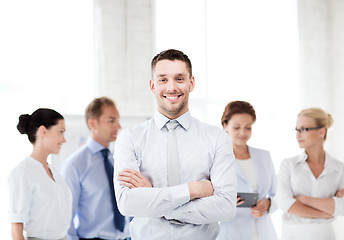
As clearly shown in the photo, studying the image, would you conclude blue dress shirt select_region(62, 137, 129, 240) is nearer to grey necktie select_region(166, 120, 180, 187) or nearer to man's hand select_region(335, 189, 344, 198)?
grey necktie select_region(166, 120, 180, 187)

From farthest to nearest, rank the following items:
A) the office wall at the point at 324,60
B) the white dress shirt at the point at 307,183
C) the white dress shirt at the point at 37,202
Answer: the office wall at the point at 324,60 < the white dress shirt at the point at 307,183 < the white dress shirt at the point at 37,202

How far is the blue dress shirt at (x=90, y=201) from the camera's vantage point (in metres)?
3.38

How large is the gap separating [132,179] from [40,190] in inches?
43.5

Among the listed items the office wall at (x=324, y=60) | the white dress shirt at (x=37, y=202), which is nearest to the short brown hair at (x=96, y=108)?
the white dress shirt at (x=37, y=202)

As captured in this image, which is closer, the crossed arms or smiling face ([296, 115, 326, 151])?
the crossed arms

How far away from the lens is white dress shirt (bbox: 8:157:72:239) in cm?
265

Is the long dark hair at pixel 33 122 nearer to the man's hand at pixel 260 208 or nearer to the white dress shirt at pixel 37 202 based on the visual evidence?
the white dress shirt at pixel 37 202

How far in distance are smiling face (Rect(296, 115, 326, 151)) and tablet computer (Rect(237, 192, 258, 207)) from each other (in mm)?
891

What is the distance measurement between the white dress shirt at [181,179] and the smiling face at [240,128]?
2.94ft

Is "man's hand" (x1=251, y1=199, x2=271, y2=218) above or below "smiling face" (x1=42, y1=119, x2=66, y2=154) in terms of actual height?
below

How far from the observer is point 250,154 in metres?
3.03

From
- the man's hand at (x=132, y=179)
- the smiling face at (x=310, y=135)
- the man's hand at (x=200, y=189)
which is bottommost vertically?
the man's hand at (x=200, y=189)

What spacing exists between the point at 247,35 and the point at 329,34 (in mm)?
1551

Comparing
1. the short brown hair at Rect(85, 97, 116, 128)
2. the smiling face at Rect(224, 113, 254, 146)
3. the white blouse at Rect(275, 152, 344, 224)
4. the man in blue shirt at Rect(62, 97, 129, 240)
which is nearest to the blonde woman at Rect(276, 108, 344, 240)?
the white blouse at Rect(275, 152, 344, 224)
